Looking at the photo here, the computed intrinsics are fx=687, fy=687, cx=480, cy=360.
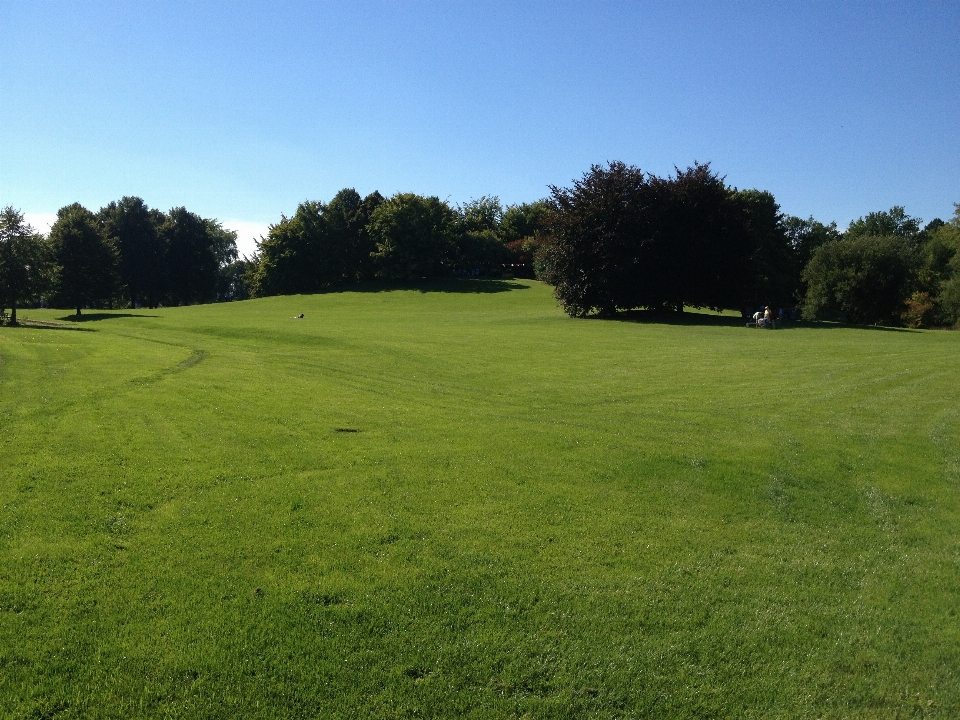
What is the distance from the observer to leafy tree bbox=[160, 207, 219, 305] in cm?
9406

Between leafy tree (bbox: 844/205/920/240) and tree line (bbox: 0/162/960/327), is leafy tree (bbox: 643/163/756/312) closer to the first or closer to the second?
tree line (bbox: 0/162/960/327)

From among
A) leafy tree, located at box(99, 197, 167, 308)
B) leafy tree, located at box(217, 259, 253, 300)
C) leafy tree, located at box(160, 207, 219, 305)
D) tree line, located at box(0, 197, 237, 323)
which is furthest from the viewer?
leafy tree, located at box(217, 259, 253, 300)

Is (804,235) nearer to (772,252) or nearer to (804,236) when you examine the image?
(804,236)

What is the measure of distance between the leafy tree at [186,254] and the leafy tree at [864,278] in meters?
78.0

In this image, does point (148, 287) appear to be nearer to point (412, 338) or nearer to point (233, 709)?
point (412, 338)

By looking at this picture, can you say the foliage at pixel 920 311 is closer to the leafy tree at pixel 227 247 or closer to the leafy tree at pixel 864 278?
the leafy tree at pixel 864 278

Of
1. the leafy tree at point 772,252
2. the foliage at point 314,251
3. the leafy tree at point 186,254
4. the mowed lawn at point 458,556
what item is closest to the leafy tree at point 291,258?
the foliage at point 314,251

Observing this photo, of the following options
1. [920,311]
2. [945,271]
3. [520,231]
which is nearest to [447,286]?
[520,231]

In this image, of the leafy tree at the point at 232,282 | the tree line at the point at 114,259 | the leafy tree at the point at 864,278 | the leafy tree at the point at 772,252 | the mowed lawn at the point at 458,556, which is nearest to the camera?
the mowed lawn at the point at 458,556

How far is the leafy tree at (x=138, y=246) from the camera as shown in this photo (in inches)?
3551

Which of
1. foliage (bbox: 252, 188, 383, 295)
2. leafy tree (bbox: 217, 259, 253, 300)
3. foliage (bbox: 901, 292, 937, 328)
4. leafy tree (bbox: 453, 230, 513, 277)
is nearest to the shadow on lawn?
foliage (bbox: 901, 292, 937, 328)

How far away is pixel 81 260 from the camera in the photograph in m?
60.6

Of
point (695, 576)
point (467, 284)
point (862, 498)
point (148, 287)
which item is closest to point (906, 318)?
point (467, 284)

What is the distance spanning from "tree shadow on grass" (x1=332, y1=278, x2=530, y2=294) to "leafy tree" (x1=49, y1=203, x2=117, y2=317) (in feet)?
88.9
